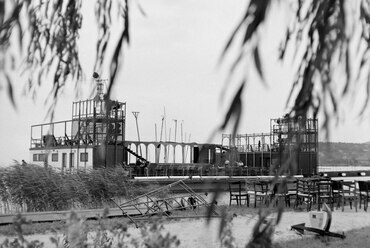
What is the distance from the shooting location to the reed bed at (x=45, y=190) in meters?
12.0

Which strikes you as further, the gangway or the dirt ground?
the gangway

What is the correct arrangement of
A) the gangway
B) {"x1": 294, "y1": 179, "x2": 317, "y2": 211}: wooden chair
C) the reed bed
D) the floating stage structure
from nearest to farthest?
the floating stage structure, the gangway, the reed bed, {"x1": 294, "y1": 179, "x2": 317, "y2": 211}: wooden chair

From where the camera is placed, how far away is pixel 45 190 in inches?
483

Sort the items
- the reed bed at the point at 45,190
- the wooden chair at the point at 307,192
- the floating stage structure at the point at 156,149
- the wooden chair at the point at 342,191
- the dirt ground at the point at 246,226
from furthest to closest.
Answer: the wooden chair at the point at 342,191, the wooden chair at the point at 307,192, the reed bed at the point at 45,190, the dirt ground at the point at 246,226, the floating stage structure at the point at 156,149

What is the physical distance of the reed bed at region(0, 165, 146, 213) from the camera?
39.5 feet

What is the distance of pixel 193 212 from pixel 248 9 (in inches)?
495

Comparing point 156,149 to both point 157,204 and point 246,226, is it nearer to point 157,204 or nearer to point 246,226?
point 157,204

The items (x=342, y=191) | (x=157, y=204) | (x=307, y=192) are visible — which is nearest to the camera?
(x=157, y=204)

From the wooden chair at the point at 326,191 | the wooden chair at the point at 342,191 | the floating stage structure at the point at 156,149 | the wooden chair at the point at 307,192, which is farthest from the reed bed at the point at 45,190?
the wooden chair at the point at 342,191

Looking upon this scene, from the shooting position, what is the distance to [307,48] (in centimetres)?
141

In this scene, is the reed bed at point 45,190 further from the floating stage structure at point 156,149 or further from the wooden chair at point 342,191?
the wooden chair at point 342,191

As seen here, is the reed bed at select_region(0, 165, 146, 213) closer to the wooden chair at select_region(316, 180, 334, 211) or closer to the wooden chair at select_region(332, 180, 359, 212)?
the wooden chair at select_region(316, 180, 334, 211)

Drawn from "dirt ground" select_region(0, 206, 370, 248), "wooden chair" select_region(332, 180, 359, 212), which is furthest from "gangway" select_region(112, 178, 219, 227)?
"wooden chair" select_region(332, 180, 359, 212)

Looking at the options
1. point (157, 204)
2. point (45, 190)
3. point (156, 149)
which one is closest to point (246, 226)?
Result: point (157, 204)
